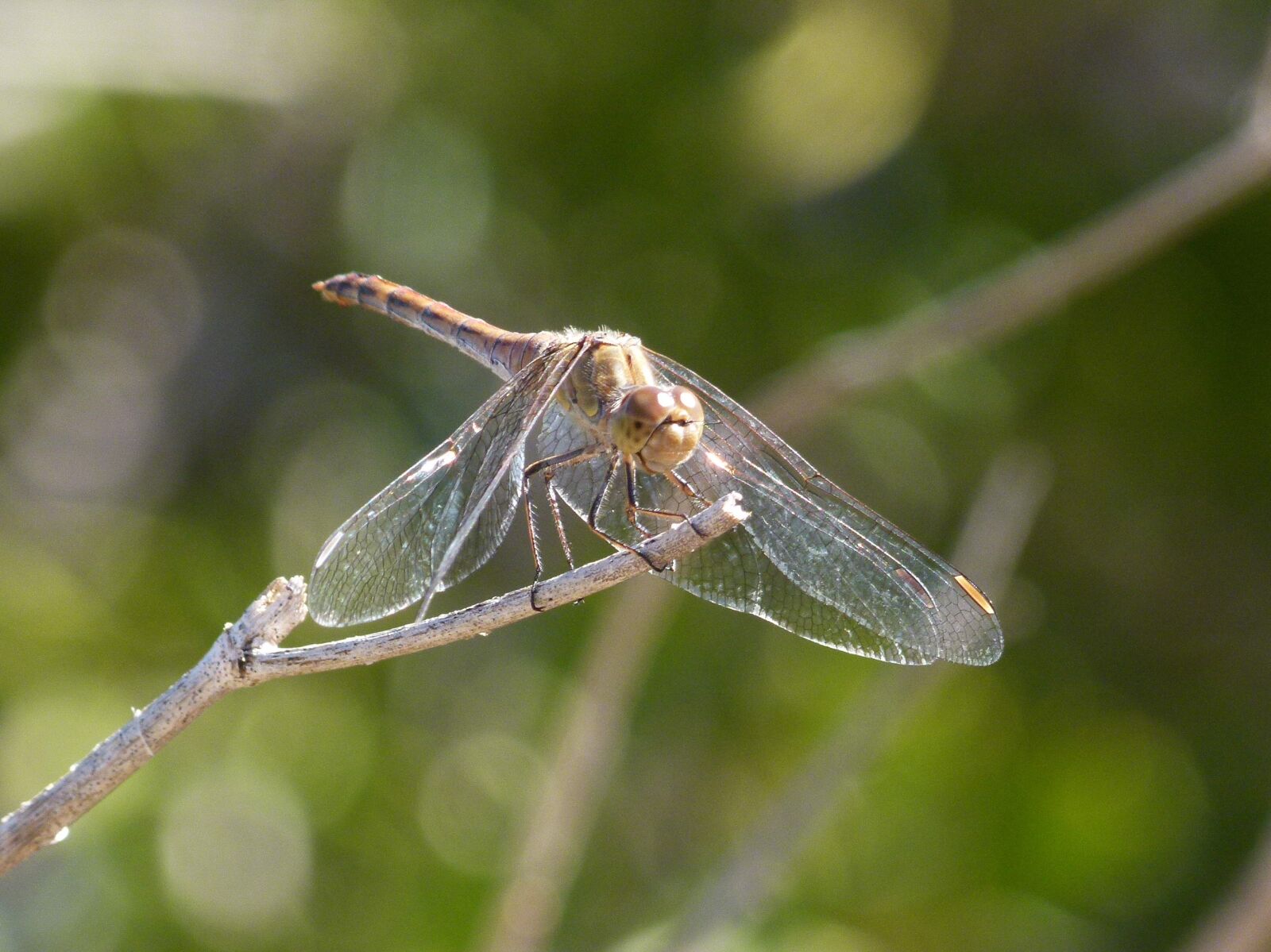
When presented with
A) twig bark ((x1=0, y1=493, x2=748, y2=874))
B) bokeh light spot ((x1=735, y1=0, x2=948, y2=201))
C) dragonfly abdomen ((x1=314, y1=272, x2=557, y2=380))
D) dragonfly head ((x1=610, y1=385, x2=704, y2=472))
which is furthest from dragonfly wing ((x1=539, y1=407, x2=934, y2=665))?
bokeh light spot ((x1=735, y1=0, x2=948, y2=201))

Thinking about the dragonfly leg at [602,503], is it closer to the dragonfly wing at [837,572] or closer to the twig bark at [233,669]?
the dragonfly wing at [837,572]

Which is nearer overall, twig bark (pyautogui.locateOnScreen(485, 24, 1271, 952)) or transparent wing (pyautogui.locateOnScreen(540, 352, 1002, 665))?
transparent wing (pyautogui.locateOnScreen(540, 352, 1002, 665))

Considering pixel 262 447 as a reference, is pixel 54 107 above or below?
above

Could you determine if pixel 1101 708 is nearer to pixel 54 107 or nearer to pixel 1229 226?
pixel 1229 226

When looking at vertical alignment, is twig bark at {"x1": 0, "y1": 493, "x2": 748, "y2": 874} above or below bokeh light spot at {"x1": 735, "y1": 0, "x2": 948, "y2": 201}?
below

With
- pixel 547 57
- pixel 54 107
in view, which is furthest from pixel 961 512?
pixel 54 107

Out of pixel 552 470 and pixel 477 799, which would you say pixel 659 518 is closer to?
pixel 552 470

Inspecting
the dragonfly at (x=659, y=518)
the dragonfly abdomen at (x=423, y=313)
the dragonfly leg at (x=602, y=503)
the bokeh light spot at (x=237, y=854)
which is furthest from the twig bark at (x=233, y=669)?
the bokeh light spot at (x=237, y=854)

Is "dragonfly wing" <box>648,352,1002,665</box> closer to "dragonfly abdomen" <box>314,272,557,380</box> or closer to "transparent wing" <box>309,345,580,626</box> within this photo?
"transparent wing" <box>309,345,580,626</box>
